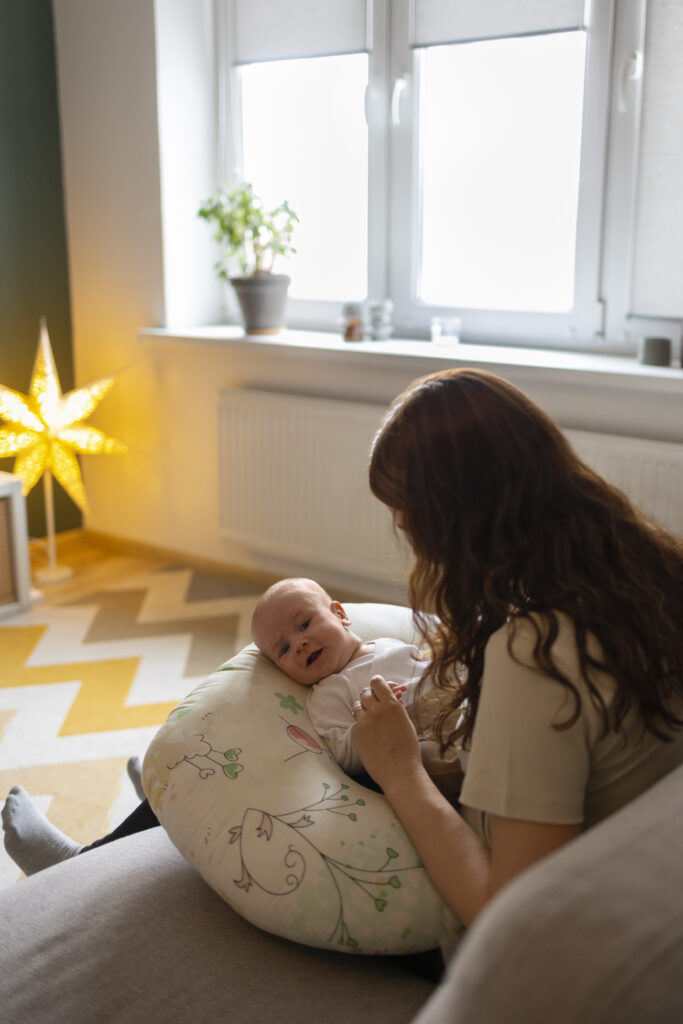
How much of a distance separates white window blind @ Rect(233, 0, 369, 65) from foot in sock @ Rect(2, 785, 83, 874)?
246cm

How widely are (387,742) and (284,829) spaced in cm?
15

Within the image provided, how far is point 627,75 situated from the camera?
265 centimetres

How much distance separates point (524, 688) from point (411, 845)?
1.03 ft

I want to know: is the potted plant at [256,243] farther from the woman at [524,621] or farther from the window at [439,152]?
the woman at [524,621]

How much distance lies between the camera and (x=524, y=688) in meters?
0.93

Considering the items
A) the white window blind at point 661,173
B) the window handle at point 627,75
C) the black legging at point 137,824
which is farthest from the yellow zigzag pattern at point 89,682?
the window handle at point 627,75

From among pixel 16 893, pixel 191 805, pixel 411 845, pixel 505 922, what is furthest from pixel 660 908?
pixel 16 893

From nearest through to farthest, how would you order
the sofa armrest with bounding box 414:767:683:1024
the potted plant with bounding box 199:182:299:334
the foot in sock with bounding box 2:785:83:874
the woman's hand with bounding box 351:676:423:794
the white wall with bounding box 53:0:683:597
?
the sofa armrest with bounding box 414:767:683:1024 < the woman's hand with bounding box 351:676:423:794 < the foot in sock with bounding box 2:785:83:874 < the potted plant with bounding box 199:182:299:334 < the white wall with bounding box 53:0:683:597

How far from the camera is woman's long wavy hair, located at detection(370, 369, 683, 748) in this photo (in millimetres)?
985

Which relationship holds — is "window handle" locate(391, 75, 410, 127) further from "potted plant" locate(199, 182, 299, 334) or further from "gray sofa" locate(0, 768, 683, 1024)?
"gray sofa" locate(0, 768, 683, 1024)

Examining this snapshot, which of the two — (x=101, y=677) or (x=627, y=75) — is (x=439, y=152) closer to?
(x=627, y=75)

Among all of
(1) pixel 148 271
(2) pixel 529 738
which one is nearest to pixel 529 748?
(2) pixel 529 738

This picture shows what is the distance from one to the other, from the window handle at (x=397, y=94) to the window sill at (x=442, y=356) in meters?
0.67

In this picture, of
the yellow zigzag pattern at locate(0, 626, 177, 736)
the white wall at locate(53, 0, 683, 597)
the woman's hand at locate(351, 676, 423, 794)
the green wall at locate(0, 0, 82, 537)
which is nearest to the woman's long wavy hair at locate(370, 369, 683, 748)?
the woman's hand at locate(351, 676, 423, 794)
